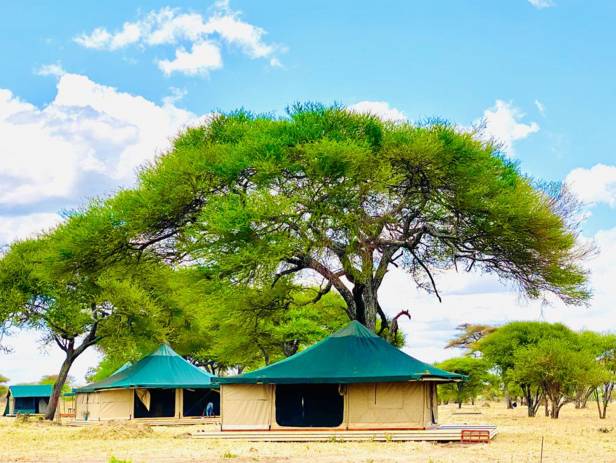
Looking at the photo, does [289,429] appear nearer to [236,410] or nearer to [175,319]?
[236,410]

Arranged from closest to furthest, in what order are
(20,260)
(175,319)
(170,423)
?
(170,423) → (20,260) → (175,319)

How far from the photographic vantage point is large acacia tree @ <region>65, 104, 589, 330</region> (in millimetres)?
27625

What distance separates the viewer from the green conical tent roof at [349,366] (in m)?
24.8

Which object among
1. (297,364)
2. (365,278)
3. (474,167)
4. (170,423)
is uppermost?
(474,167)

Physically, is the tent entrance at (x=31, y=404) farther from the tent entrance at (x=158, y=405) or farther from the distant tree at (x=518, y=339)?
the distant tree at (x=518, y=339)

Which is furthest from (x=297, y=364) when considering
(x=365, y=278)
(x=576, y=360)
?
(x=576, y=360)

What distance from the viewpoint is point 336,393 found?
25.8 metres

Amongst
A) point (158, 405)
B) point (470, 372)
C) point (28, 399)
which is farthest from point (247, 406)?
point (470, 372)

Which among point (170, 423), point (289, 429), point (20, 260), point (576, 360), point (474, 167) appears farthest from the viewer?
point (576, 360)

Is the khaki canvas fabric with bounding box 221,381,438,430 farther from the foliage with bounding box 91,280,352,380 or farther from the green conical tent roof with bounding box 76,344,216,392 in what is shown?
the green conical tent roof with bounding box 76,344,216,392

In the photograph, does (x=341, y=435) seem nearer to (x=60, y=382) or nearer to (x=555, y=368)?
(x=60, y=382)

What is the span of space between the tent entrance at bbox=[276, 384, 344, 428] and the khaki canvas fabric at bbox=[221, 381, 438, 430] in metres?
0.22

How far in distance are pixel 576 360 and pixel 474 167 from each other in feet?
71.2

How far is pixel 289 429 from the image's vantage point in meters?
25.6
